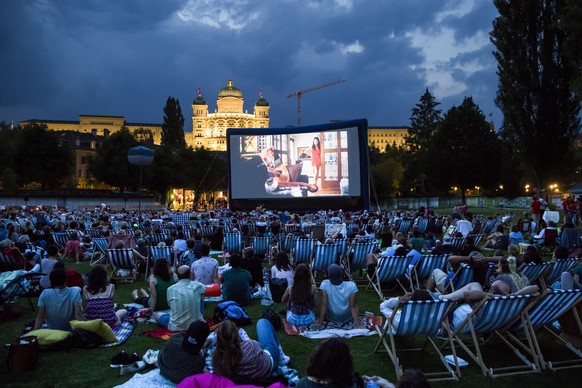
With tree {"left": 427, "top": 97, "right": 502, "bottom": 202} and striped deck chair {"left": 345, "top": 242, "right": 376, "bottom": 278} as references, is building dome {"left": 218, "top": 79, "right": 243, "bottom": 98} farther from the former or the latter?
striped deck chair {"left": 345, "top": 242, "right": 376, "bottom": 278}

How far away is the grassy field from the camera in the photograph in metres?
4.20

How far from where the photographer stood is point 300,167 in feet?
93.8

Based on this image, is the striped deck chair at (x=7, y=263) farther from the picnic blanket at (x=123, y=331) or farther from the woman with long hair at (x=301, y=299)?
the woman with long hair at (x=301, y=299)

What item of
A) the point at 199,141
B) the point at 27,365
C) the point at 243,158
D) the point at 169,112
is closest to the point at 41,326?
the point at 27,365

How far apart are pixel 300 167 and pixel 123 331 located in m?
23.2

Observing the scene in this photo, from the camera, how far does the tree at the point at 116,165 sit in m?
45.3

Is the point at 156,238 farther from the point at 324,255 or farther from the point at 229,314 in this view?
the point at 229,314

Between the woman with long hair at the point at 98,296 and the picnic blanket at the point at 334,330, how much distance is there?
2.14 m

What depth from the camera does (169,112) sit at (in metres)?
77.8

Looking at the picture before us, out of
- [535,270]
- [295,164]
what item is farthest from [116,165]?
[535,270]

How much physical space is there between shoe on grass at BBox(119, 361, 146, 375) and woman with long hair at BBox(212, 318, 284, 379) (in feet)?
4.17

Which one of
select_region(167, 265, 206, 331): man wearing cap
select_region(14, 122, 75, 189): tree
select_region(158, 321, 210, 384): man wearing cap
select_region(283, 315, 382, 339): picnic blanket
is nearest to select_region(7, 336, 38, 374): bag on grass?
select_region(158, 321, 210, 384): man wearing cap

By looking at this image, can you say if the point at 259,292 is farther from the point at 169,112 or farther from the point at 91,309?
the point at 169,112

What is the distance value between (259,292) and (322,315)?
222 centimetres
